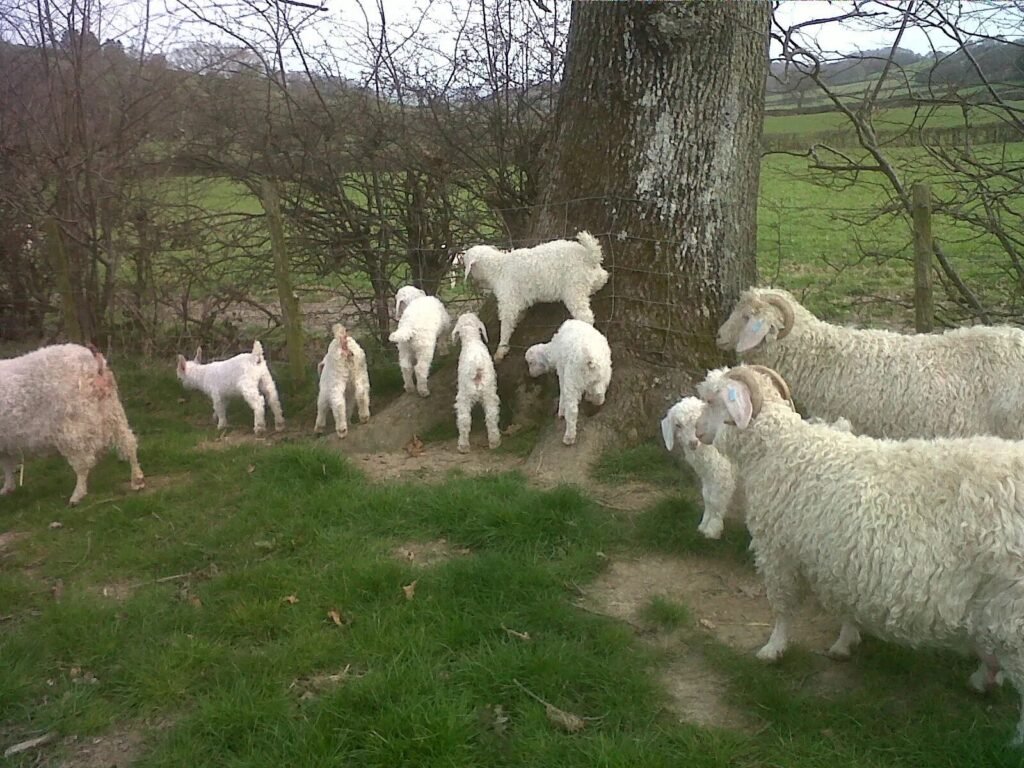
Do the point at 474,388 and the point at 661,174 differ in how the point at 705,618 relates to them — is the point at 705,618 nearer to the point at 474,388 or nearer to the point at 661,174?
the point at 474,388

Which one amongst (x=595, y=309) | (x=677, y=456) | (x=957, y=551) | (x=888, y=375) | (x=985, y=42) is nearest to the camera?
(x=957, y=551)

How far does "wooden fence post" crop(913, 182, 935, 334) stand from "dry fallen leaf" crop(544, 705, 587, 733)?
13.9ft

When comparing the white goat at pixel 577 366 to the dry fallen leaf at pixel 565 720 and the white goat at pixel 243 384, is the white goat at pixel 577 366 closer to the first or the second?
the white goat at pixel 243 384

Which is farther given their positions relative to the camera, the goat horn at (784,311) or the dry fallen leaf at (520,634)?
the goat horn at (784,311)

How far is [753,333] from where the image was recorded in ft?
17.6

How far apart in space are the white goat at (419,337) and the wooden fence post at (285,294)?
1347mm

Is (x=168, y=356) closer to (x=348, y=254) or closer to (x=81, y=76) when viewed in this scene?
(x=348, y=254)

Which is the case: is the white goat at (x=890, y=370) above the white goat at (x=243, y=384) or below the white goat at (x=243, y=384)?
above

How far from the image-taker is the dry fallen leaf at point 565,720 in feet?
11.3

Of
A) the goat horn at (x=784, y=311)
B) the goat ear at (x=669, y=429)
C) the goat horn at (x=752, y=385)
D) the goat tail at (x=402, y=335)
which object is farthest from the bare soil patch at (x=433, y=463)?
the goat horn at (x=752, y=385)

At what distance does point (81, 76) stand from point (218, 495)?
5.70 meters

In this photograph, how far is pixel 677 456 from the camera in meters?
5.80

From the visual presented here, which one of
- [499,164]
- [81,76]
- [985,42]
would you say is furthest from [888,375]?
[81,76]

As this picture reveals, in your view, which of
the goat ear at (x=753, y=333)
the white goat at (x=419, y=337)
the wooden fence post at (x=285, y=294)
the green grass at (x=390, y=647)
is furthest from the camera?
the wooden fence post at (x=285, y=294)
